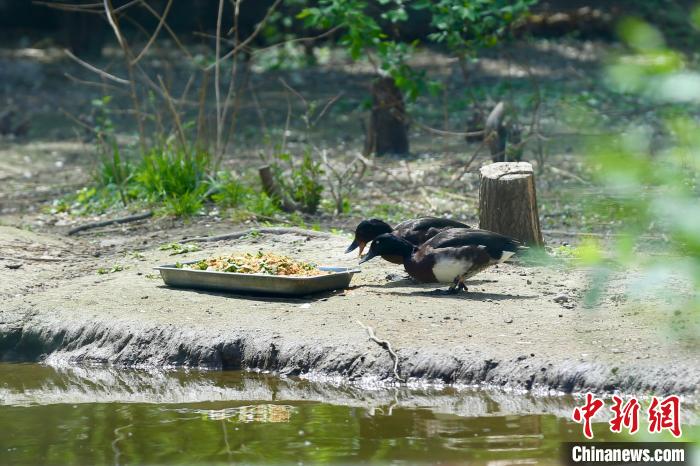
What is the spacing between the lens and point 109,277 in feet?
25.0

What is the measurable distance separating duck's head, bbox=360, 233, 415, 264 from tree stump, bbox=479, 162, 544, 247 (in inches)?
41.6

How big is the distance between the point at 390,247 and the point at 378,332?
4.05ft

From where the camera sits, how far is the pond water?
14.3 feet

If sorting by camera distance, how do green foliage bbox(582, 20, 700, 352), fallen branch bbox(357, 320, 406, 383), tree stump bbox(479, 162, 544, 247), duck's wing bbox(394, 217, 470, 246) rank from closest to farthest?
green foliage bbox(582, 20, 700, 352) → fallen branch bbox(357, 320, 406, 383) → duck's wing bbox(394, 217, 470, 246) → tree stump bbox(479, 162, 544, 247)

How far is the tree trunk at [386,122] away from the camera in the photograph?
12.7m

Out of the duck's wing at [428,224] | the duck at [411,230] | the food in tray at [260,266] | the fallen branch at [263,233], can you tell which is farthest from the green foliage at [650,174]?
the fallen branch at [263,233]

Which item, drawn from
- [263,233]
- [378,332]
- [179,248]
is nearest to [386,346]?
[378,332]

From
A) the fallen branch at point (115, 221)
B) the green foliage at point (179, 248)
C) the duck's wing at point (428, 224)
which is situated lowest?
the fallen branch at point (115, 221)

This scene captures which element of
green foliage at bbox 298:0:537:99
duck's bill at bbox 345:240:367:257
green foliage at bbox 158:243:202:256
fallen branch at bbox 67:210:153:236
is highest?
green foliage at bbox 298:0:537:99

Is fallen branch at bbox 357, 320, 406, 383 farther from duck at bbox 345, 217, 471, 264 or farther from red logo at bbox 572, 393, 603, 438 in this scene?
duck at bbox 345, 217, 471, 264

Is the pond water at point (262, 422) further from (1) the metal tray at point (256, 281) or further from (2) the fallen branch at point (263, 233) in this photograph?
(2) the fallen branch at point (263, 233)

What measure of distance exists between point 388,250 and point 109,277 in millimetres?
2133

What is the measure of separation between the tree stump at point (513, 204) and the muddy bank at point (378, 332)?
333 millimetres

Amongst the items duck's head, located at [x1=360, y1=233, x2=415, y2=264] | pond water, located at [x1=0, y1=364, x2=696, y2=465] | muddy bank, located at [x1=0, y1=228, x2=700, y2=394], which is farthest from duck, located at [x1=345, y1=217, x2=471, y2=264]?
pond water, located at [x1=0, y1=364, x2=696, y2=465]
